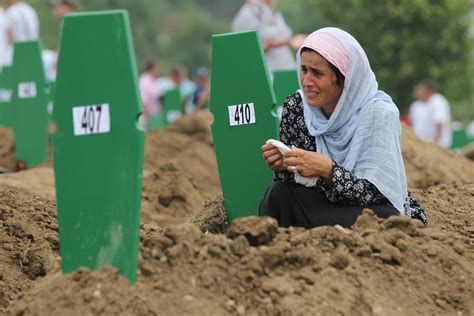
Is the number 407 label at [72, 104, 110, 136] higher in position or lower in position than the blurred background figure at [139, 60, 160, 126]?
higher

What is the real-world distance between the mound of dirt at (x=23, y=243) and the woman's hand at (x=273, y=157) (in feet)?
3.94

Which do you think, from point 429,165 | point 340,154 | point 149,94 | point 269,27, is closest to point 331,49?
point 340,154

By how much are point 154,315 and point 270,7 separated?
8499 mm

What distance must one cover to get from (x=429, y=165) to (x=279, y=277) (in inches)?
240

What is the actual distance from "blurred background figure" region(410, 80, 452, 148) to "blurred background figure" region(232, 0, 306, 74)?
16.7 ft

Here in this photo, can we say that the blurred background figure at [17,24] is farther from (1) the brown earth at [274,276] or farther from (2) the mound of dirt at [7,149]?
(1) the brown earth at [274,276]

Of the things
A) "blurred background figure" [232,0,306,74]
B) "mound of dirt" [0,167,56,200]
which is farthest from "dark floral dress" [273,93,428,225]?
"blurred background figure" [232,0,306,74]

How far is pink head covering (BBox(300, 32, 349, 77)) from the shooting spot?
5.87 m

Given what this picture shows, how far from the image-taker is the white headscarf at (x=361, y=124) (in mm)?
5895

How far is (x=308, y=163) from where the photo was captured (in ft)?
19.0

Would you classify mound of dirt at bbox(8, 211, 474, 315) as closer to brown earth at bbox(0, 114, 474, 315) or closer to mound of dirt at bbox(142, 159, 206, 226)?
brown earth at bbox(0, 114, 474, 315)

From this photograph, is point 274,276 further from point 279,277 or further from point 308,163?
point 308,163

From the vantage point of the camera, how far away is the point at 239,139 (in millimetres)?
6699

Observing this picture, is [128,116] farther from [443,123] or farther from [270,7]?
[443,123]
